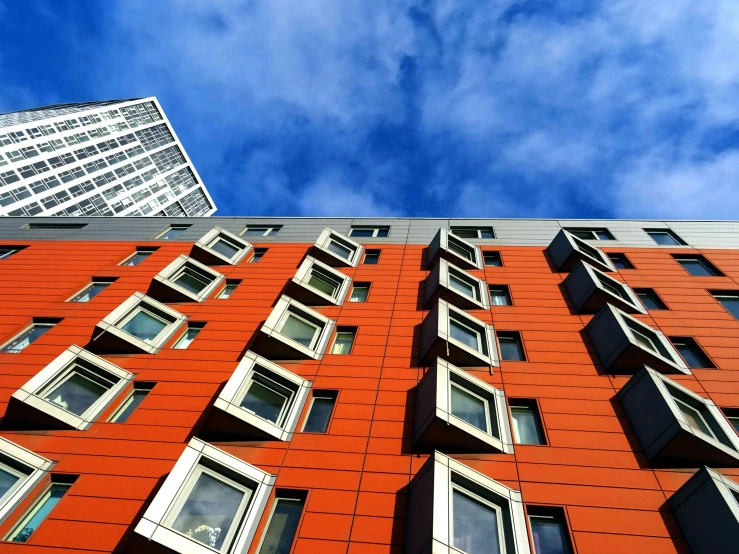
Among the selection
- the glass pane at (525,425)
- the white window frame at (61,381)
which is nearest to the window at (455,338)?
the glass pane at (525,425)

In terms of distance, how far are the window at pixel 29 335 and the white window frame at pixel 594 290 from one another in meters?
25.1

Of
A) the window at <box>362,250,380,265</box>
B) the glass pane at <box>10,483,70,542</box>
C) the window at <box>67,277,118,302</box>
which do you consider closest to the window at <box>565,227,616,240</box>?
the window at <box>362,250,380,265</box>

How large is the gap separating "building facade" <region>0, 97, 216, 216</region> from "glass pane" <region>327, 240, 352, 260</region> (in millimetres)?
64158

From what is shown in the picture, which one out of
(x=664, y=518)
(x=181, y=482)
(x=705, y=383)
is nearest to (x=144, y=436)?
(x=181, y=482)

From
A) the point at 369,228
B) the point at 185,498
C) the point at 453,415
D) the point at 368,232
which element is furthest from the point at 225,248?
the point at 453,415

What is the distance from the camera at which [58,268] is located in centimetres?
2633

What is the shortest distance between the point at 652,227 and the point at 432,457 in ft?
86.0

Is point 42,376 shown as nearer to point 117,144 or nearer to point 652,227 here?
point 652,227

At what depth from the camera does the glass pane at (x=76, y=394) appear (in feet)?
49.8

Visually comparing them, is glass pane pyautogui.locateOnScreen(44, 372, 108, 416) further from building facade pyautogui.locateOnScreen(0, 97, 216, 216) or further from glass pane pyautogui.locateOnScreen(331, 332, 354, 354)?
building facade pyautogui.locateOnScreen(0, 97, 216, 216)

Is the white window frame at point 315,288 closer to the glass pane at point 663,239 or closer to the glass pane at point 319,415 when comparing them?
the glass pane at point 319,415

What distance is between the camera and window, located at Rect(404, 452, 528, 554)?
10398mm

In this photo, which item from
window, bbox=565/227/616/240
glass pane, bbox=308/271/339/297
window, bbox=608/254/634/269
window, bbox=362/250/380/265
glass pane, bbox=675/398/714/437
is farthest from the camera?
window, bbox=565/227/616/240

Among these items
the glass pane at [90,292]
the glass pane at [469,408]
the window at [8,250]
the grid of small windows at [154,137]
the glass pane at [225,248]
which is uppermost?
the grid of small windows at [154,137]
